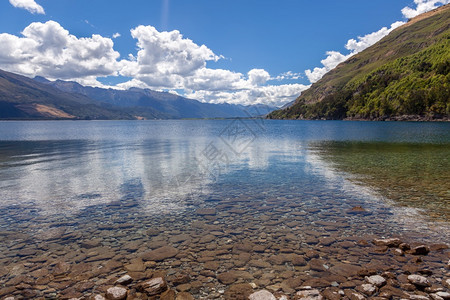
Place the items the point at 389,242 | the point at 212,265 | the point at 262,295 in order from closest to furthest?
the point at 262,295
the point at 212,265
the point at 389,242

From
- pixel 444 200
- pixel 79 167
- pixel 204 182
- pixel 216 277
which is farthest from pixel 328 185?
pixel 79 167

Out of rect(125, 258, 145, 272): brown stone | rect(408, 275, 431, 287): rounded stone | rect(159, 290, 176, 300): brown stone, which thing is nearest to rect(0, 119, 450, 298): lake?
rect(125, 258, 145, 272): brown stone

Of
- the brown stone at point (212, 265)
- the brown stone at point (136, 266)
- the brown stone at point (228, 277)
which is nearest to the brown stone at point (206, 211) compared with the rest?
the brown stone at point (212, 265)

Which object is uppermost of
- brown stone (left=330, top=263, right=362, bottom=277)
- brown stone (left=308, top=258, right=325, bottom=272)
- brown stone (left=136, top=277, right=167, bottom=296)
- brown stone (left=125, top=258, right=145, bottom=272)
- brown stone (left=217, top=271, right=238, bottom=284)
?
brown stone (left=136, top=277, right=167, bottom=296)

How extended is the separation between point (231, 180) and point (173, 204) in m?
10.1

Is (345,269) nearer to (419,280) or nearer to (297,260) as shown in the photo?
(297,260)

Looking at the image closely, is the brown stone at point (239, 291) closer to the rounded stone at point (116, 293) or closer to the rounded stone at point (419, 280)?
the rounded stone at point (116, 293)

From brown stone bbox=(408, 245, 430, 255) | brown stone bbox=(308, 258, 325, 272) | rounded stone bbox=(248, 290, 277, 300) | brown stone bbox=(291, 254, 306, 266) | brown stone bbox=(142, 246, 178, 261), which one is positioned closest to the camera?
rounded stone bbox=(248, 290, 277, 300)

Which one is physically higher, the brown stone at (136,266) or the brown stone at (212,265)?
the brown stone at (136,266)

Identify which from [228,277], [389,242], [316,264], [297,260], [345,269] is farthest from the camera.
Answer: [389,242]

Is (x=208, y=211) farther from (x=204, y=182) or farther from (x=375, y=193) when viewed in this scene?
(x=375, y=193)

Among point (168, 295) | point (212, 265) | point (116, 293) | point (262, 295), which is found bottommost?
point (212, 265)

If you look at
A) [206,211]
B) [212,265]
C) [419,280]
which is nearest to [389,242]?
[419,280]

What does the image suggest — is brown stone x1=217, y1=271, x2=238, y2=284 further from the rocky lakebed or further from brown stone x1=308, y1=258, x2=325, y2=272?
brown stone x1=308, y1=258, x2=325, y2=272
